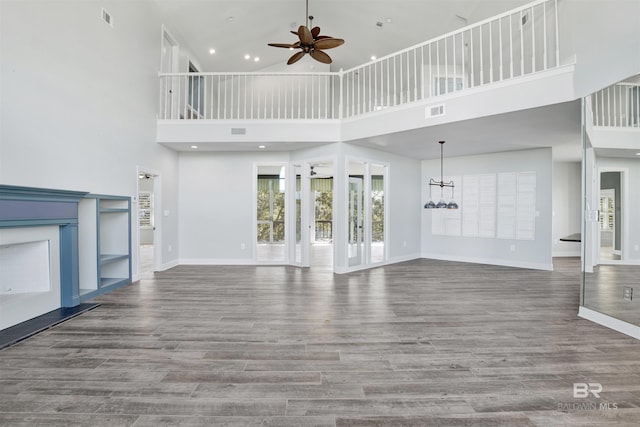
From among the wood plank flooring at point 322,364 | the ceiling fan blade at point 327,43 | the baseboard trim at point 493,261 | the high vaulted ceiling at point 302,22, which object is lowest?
the wood plank flooring at point 322,364

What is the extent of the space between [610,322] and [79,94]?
6.88m

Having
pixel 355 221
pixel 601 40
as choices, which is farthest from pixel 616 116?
pixel 355 221

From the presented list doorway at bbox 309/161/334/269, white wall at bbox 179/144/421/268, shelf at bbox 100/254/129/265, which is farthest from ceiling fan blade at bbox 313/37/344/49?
doorway at bbox 309/161/334/269

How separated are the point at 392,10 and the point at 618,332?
6.54 meters

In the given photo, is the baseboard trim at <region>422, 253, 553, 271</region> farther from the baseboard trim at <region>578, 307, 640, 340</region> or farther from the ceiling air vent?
the ceiling air vent

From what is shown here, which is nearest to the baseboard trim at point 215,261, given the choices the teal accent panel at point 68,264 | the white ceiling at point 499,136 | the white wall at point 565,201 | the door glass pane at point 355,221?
the door glass pane at point 355,221

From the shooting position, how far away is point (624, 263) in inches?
136

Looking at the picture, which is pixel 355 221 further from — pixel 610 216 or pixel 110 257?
pixel 110 257

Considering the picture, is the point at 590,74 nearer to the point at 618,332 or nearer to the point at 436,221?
the point at 618,332

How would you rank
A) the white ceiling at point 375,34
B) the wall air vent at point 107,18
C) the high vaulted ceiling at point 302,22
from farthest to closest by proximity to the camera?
1. the high vaulted ceiling at point 302,22
2. the white ceiling at point 375,34
3. the wall air vent at point 107,18

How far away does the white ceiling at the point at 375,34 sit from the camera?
5250 millimetres

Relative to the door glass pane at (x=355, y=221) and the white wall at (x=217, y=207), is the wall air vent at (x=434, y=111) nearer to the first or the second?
the door glass pane at (x=355, y=221)

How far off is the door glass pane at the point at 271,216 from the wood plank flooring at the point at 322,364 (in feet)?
9.55

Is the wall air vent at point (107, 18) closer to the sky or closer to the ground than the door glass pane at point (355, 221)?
closer to the sky
